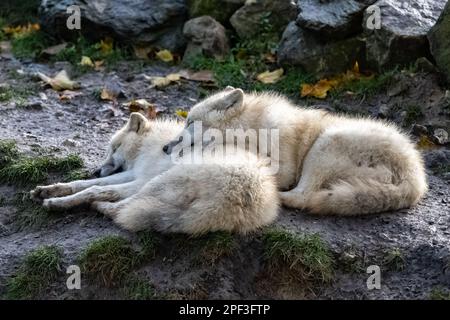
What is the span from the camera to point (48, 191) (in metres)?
5.81

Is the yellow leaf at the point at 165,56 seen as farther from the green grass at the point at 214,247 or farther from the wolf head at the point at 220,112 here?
the green grass at the point at 214,247

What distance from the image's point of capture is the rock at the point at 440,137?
7125 mm

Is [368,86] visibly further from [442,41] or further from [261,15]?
[261,15]

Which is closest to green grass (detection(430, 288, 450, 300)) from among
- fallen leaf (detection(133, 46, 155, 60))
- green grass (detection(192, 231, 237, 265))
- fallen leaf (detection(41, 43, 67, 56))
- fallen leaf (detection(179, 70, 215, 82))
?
green grass (detection(192, 231, 237, 265))

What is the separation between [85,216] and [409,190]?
2651 millimetres

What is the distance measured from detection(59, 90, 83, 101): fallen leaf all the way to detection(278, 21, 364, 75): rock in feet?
8.87

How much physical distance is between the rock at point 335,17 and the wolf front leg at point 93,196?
3733mm

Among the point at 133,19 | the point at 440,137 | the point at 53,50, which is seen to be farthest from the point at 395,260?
the point at 53,50

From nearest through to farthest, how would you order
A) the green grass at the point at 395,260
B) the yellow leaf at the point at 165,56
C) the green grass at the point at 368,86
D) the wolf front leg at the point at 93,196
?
the green grass at the point at 395,260 < the wolf front leg at the point at 93,196 < the green grass at the point at 368,86 < the yellow leaf at the point at 165,56

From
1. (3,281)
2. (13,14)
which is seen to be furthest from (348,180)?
(13,14)

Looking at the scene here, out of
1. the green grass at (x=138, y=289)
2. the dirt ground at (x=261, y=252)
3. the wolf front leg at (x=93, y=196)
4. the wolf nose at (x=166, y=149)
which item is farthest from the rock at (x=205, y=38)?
the green grass at (x=138, y=289)

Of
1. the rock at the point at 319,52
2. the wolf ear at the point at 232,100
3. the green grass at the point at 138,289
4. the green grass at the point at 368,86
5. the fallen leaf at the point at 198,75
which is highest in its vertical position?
the wolf ear at the point at 232,100

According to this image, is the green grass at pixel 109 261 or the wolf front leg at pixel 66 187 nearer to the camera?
the green grass at pixel 109 261

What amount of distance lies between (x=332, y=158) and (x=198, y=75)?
3.89 m
